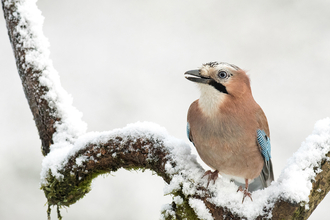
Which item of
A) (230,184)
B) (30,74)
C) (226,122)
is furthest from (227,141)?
(30,74)

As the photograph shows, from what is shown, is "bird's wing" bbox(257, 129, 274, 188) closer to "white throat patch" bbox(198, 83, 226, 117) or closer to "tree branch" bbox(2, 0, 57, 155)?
"white throat patch" bbox(198, 83, 226, 117)

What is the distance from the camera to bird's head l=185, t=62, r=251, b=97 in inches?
113

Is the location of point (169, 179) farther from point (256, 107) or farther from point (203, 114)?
point (256, 107)

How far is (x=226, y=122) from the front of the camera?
9.55ft

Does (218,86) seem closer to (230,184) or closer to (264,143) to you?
(264,143)

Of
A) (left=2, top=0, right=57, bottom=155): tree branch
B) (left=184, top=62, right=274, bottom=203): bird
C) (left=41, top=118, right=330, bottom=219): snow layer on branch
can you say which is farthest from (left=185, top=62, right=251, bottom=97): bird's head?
(left=2, top=0, right=57, bottom=155): tree branch

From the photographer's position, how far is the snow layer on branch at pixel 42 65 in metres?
3.47

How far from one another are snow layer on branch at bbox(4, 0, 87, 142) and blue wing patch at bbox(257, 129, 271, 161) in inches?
68.0

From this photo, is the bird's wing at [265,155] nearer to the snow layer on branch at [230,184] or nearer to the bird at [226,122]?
the bird at [226,122]

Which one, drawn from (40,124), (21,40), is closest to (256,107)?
(40,124)

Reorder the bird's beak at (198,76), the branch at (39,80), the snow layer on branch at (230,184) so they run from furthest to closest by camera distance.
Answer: the branch at (39,80), the bird's beak at (198,76), the snow layer on branch at (230,184)

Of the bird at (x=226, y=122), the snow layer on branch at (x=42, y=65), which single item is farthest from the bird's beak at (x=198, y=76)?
the snow layer on branch at (x=42, y=65)

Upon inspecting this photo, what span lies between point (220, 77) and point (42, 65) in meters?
1.85

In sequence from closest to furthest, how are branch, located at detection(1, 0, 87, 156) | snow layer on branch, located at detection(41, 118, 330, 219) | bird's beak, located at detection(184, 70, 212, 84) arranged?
snow layer on branch, located at detection(41, 118, 330, 219), bird's beak, located at detection(184, 70, 212, 84), branch, located at detection(1, 0, 87, 156)
